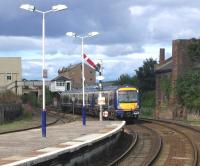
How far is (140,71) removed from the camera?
114m

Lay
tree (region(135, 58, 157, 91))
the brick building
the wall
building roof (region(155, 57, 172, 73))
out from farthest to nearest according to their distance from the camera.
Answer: tree (region(135, 58, 157, 91)), building roof (region(155, 57, 172, 73)), the brick building, the wall

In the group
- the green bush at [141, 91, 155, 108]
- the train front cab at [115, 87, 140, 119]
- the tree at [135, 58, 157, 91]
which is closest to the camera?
the train front cab at [115, 87, 140, 119]

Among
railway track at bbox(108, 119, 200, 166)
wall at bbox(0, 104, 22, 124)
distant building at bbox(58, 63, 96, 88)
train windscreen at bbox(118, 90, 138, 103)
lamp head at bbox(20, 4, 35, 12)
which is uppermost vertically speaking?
distant building at bbox(58, 63, 96, 88)

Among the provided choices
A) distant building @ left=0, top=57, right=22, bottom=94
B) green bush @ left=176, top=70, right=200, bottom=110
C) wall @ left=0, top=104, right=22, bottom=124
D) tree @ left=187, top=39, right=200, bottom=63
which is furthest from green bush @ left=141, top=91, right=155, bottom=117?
distant building @ left=0, top=57, right=22, bottom=94

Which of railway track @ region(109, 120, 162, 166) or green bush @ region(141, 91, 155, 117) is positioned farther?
green bush @ region(141, 91, 155, 117)

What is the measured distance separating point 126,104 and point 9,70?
70119mm

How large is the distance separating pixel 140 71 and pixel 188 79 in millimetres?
45596

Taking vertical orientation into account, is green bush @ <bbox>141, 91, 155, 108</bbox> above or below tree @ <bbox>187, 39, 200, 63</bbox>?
below

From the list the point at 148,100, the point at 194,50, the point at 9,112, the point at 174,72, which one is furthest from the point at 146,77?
the point at 9,112

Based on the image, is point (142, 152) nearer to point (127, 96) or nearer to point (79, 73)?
point (127, 96)

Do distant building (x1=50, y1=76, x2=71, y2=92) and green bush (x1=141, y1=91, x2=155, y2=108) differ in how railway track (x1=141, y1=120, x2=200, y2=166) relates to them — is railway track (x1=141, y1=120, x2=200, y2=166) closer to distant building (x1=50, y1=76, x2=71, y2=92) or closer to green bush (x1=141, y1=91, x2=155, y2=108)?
green bush (x1=141, y1=91, x2=155, y2=108)

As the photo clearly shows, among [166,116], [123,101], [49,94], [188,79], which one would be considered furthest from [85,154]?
[49,94]

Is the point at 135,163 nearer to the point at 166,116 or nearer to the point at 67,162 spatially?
the point at 67,162

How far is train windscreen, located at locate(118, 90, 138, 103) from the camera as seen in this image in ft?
161
